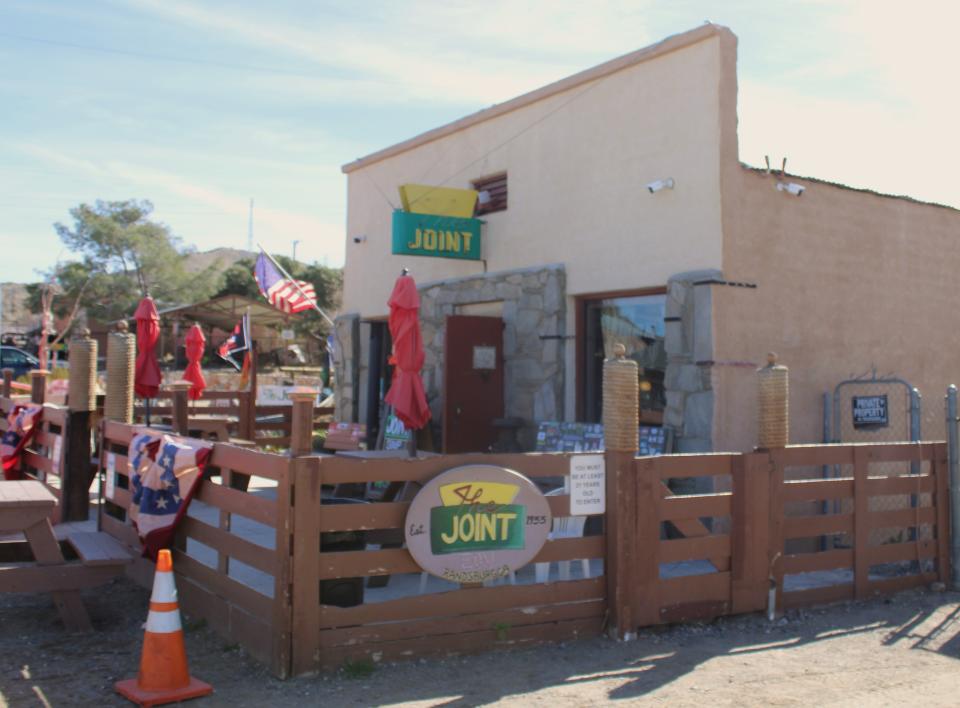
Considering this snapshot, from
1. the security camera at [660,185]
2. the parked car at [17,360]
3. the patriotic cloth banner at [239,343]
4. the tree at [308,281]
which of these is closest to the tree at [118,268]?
the tree at [308,281]

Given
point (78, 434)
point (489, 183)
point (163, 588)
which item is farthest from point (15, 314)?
point (163, 588)

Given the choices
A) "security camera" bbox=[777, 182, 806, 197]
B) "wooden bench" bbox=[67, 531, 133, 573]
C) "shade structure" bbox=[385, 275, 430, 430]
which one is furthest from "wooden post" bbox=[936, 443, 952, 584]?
"wooden bench" bbox=[67, 531, 133, 573]

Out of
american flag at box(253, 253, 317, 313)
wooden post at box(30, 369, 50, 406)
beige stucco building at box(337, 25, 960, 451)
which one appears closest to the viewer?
beige stucco building at box(337, 25, 960, 451)

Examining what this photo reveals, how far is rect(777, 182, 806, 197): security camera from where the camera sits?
8336 mm

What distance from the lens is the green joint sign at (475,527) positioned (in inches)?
194

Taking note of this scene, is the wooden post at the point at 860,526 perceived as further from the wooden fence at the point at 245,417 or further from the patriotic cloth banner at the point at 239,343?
the patriotic cloth banner at the point at 239,343

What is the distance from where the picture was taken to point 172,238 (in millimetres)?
48000

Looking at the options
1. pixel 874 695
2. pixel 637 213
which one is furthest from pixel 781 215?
pixel 874 695

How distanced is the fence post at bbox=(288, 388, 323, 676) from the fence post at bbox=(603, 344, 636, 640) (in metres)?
1.76

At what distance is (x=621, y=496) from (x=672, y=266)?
3.46m

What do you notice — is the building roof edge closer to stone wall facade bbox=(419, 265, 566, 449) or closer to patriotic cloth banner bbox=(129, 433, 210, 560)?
stone wall facade bbox=(419, 265, 566, 449)

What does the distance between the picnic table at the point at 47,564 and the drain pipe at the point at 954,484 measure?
5920mm

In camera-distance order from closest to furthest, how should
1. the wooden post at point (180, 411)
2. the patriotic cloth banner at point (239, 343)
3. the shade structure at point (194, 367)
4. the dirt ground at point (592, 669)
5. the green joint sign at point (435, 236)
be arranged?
the dirt ground at point (592, 669), the wooden post at point (180, 411), the green joint sign at point (435, 236), the shade structure at point (194, 367), the patriotic cloth banner at point (239, 343)

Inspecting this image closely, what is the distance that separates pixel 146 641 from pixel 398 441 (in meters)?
6.85
